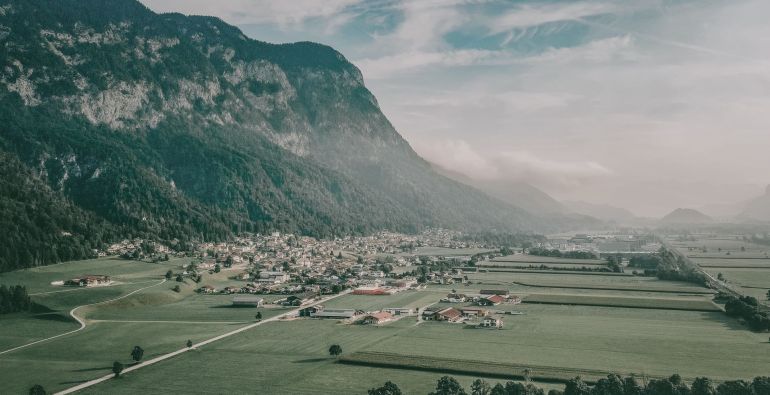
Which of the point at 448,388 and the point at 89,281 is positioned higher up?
the point at 89,281

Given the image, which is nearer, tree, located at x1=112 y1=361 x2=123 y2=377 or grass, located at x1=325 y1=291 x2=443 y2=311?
tree, located at x1=112 y1=361 x2=123 y2=377

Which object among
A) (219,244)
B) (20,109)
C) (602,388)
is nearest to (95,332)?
(602,388)

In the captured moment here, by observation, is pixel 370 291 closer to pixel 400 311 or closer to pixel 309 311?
pixel 400 311

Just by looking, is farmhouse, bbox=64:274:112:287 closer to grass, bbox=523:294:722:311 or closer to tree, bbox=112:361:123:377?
tree, bbox=112:361:123:377

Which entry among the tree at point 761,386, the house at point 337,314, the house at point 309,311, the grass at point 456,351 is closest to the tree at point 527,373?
the grass at point 456,351

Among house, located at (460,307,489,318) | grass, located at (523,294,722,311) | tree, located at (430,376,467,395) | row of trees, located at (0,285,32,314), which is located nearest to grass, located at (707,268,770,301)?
grass, located at (523,294,722,311)

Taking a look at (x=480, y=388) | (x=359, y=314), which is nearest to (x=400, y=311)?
(x=359, y=314)

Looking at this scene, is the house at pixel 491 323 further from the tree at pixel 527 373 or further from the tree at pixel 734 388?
the tree at pixel 734 388
